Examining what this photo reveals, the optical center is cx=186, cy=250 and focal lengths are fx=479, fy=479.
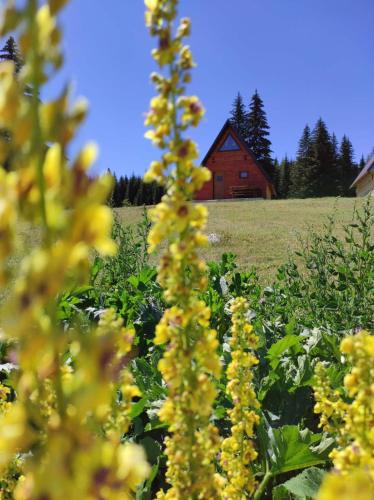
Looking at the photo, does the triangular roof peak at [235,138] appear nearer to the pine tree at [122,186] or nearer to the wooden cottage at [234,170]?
the wooden cottage at [234,170]

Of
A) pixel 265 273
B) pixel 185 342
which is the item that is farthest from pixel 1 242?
pixel 265 273

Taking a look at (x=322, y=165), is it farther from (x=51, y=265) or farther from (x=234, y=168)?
(x=51, y=265)

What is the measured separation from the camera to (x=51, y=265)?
53 centimetres

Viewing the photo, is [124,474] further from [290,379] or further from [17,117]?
[290,379]

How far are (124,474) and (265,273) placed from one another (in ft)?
30.1

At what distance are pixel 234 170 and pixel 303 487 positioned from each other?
35226 mm

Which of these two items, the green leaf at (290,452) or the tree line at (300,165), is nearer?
the green leaf at (290,452)

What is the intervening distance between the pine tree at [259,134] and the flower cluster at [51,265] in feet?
173

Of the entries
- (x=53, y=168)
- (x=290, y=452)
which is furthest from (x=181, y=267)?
(x=290, y=452)

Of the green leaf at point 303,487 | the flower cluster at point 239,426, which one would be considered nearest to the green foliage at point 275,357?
the green leaf at point 303,487

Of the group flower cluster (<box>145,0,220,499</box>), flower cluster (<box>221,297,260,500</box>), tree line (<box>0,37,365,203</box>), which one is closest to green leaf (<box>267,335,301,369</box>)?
flower cluster (<box>221,297,260,500</box>)

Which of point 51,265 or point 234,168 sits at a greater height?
point 234,168

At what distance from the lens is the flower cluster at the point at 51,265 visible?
0.52 meters

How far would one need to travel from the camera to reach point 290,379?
304 cm
